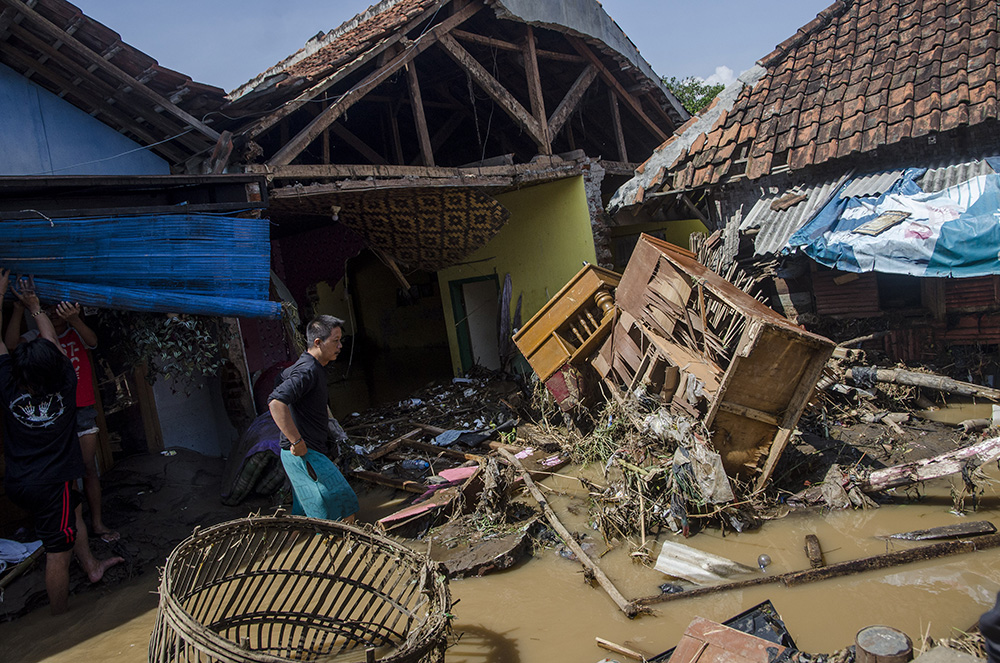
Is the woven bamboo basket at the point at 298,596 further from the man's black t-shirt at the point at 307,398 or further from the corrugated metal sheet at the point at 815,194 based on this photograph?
the corrugated metal sheet at the point at 815,194

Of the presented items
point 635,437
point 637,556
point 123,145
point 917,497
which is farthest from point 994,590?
point 123,145

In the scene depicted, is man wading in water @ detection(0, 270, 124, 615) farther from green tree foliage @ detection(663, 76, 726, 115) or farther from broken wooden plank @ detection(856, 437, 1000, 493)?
green tree foliage @ detection(663, 76, 726, 115)

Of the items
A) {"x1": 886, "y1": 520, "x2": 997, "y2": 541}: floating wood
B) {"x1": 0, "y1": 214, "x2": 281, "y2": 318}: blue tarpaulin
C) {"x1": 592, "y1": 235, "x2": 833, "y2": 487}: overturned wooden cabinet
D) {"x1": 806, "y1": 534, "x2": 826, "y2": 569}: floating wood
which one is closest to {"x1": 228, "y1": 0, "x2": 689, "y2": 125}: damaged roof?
{"x1": 0, "y1": 214, "x2": 281, "y2": 318}: blue tarpaulin

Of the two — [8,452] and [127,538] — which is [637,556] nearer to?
[127,538]

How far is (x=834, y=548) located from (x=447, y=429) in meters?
5.24

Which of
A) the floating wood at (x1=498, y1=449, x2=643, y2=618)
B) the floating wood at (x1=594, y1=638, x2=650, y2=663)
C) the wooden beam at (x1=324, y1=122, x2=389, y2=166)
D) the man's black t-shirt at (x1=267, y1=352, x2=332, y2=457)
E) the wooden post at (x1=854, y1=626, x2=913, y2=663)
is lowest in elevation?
the floating wood at (x1=594, y1=638, x2=650, y2=663)

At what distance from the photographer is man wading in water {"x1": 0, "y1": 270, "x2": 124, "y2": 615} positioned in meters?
4.36

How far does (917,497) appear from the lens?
500 cm

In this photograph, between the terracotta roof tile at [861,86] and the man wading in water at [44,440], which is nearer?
the man wading in water at [44,440]

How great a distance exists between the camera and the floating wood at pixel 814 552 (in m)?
4.20

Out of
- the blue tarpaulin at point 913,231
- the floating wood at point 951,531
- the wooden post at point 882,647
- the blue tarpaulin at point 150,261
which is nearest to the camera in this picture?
the wooden post at point 882,647

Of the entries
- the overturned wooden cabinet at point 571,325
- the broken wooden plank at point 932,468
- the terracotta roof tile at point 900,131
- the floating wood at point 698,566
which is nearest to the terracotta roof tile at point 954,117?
the terracotta roof tile at point 900,131

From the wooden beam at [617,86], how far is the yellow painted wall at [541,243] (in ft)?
6.63

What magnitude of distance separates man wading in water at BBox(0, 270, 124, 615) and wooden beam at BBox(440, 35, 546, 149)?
5.74m
